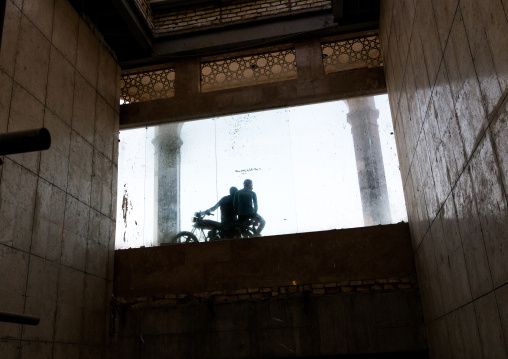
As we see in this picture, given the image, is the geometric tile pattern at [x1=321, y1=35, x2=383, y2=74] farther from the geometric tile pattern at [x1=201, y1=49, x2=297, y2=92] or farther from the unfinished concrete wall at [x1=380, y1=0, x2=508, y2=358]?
the unfinished concrete wall at [x1=380, y1=0, x2=508, y2=358]

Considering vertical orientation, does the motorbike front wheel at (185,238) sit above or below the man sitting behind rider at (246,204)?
below

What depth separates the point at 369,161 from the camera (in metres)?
7.52

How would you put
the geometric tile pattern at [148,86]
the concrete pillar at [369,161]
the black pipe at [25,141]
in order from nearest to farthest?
1. the black pipe at [25,141]
2. the concrete pillar at [369,161]
3. the geometric tile pattern at [148,86]

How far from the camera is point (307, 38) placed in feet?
27.2

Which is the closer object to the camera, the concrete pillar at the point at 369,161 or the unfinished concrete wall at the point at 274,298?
the unfinished concrete wall at the point at 274,298

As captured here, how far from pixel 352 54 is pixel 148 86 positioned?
353 cm

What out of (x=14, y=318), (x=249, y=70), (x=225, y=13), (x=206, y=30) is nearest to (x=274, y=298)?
(x=249, y=70)

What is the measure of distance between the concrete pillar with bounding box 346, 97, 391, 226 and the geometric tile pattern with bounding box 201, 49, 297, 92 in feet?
4.22

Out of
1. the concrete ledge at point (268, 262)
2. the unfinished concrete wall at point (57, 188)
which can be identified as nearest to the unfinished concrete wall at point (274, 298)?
the concrete ledge at point (268, 262)

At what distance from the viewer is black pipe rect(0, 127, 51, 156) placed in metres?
1.51

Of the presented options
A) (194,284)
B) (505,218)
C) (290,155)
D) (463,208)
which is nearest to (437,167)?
(463,208)

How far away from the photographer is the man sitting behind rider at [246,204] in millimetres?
7672

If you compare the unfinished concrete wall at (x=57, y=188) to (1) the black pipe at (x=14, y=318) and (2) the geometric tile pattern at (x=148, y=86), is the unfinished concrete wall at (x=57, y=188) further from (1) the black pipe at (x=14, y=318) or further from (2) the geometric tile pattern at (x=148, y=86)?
(1) the black pipe at (x=14, y=318)

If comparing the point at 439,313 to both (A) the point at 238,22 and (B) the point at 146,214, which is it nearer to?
(B) the point at 146,214
